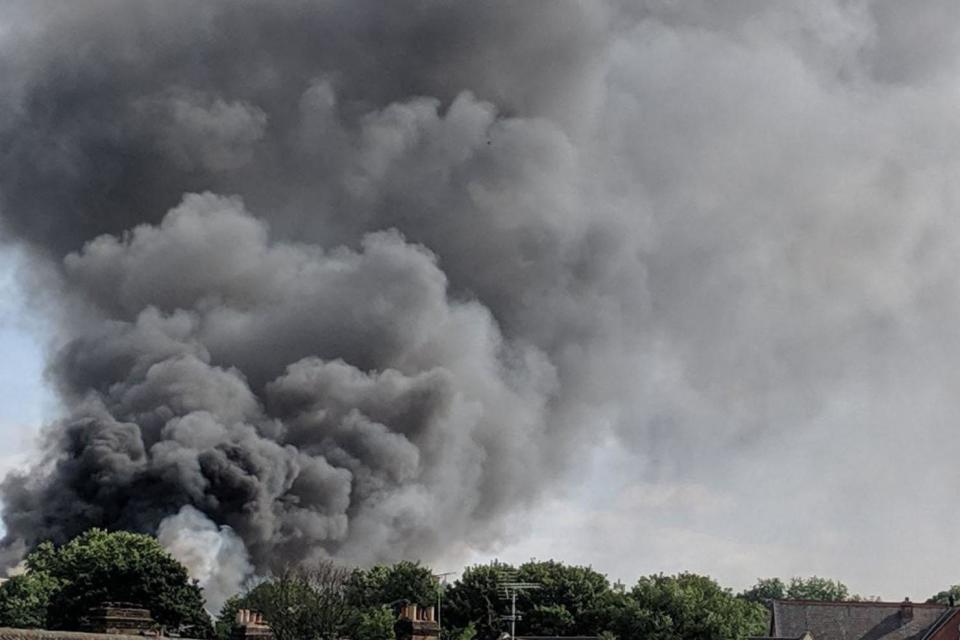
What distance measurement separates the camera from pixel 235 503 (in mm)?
114312

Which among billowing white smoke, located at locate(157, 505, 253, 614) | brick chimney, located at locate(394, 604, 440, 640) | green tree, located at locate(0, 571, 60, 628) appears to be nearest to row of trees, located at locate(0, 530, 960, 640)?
green tree, located at locate(0, 571, 60, 628)

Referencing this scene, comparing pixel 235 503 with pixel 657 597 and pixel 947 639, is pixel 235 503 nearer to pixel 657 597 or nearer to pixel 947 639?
pixel 657 597

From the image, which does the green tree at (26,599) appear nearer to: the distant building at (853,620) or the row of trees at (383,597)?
the row of trees at (383,597)

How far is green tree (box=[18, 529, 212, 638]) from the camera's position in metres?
78.2

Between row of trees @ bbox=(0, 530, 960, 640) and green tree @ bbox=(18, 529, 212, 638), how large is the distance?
83 mm

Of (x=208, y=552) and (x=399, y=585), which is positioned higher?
(x=208, y=552)

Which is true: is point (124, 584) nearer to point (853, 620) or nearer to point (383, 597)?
point (383, 597)

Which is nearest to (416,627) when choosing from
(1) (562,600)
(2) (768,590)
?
(1) (562,600)

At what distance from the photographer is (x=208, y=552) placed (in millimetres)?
107500

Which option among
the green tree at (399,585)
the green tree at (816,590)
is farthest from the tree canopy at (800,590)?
the green tree at (399,585)

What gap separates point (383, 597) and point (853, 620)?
38.3 m

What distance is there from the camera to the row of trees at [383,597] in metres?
66.1

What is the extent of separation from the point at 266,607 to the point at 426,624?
8043 mm

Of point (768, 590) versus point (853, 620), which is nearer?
point (853, 620)
